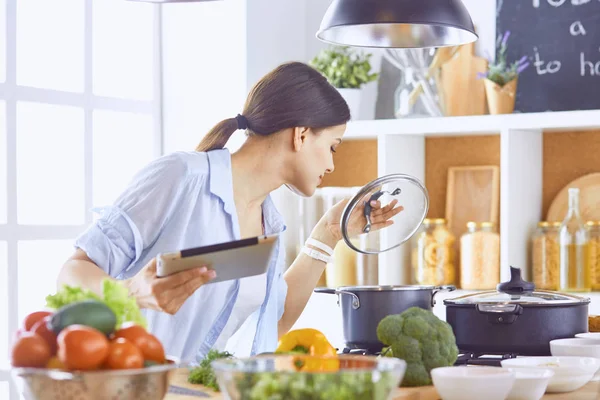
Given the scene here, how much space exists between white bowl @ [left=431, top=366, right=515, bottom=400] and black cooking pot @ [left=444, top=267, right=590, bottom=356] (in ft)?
1.59

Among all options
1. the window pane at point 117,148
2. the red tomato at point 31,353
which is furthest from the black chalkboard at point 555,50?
the red tomato at point 31,353

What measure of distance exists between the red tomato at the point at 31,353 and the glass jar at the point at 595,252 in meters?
2.58

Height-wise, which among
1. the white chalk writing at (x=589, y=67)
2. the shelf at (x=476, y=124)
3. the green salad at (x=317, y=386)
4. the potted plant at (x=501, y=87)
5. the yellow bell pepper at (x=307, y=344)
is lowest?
the yellow bell pepper at (x=307, y=344)

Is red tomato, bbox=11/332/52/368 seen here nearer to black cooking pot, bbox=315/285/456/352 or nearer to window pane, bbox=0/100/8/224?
black cooking pot, bbox=315/285/456/352

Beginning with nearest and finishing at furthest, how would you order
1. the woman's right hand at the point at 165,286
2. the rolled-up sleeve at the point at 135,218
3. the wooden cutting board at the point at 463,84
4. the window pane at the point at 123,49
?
1. the woman's right hand at the point at 165,286
2. the rolled-up sleeve at the point at 135,218
3. the wooden cutting board at the point at 463,84
4. the window pane at the point at 123,49

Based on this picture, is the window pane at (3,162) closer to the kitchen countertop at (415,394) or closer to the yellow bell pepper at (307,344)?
the kitchen countertop at (415,394)

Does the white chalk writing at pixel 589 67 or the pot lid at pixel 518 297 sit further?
the white chalk writing at pixel 589 67

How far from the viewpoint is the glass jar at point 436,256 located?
374cm

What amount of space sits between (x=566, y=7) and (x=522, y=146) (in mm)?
559

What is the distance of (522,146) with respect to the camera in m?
3.58

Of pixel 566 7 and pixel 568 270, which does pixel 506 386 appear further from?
pixel 566 7

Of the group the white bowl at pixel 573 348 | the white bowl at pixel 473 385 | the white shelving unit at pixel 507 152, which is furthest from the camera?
the white shelving unit at pixel 507 152

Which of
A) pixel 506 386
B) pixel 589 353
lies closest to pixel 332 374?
pixel 506 386

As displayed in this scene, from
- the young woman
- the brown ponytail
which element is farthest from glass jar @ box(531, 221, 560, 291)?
the brown ponytail
